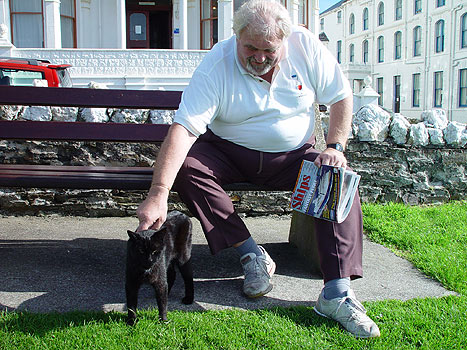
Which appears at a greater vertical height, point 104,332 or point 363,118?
point 363,118

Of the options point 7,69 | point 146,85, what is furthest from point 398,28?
point 7,69

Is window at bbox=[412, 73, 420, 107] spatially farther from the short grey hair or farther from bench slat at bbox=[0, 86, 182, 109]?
the short grey hair

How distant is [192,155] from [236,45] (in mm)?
674

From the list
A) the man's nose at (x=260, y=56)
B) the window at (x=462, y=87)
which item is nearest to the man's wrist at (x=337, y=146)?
the man's nose at (x=260, y=56)

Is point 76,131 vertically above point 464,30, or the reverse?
point 464,30

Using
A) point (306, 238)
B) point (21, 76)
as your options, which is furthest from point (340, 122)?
point (21, 76)

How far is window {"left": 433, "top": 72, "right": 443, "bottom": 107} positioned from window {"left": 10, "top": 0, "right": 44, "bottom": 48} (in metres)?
23.7

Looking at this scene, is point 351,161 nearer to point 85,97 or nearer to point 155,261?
point 85,97

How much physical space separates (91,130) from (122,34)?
16.3 meters

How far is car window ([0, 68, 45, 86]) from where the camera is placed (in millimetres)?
11195

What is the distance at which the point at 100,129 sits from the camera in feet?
11.1

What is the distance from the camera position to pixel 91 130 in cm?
338

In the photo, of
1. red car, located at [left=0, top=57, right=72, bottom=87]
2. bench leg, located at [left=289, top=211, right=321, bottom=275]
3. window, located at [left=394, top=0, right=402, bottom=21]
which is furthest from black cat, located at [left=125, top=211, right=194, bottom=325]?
window, located at [left=394, top=0, right=402, bottom=21]

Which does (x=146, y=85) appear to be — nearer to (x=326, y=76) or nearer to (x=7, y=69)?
(x=7, y=69)
